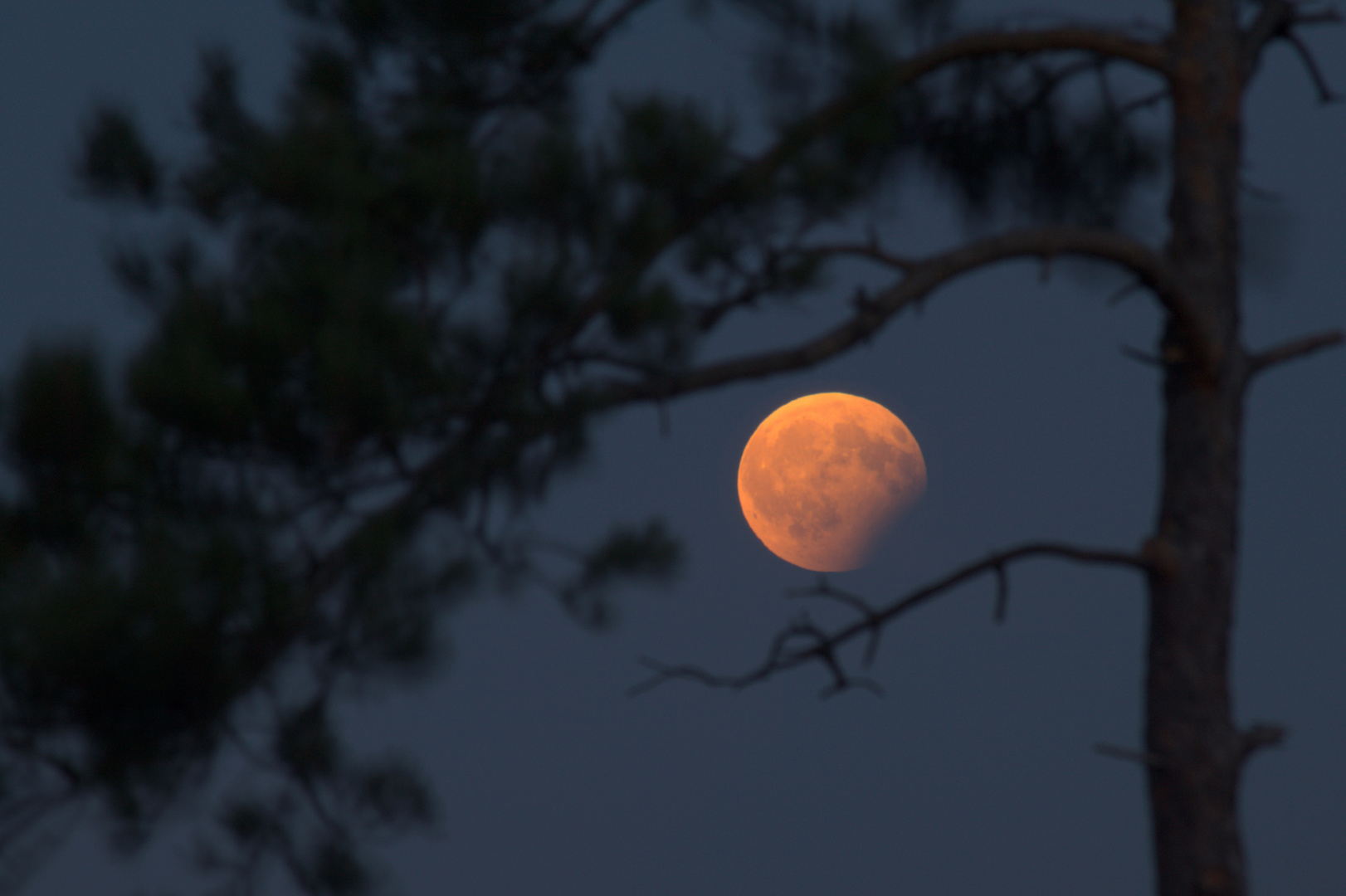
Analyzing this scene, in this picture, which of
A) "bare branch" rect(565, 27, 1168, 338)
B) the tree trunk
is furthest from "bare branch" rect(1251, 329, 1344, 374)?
"bare branch" rect(565, 27, 1168, 338)

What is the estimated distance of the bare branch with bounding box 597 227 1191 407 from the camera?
301cm

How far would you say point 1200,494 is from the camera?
3.31m

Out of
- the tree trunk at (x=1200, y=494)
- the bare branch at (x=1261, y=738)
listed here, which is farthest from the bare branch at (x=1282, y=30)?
the bare branch at (x=1261, y=738)

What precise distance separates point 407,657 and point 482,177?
109 cm

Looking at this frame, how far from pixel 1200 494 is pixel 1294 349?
539 millimetres

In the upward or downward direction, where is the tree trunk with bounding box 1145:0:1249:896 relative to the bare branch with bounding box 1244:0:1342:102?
downward

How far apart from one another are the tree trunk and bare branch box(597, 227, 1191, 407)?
0.37ft

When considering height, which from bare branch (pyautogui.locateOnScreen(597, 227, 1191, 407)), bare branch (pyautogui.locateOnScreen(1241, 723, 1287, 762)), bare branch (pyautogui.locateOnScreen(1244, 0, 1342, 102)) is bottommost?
bare branch (pyautogui.locateOnScreen(1241, 723, 1287, 762))

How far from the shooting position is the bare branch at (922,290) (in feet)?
9.88

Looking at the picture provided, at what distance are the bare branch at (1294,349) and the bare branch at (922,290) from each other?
0.94 feet

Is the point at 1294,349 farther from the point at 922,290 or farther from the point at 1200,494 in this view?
the point at 922,290

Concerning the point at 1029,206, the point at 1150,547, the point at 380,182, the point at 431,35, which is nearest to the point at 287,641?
the point at 380,182

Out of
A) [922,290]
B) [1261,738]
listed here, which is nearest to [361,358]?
[922,290]

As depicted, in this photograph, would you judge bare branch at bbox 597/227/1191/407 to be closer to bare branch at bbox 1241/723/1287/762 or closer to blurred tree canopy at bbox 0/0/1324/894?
blurred tree canopy at bbox 0/0/1324/894
